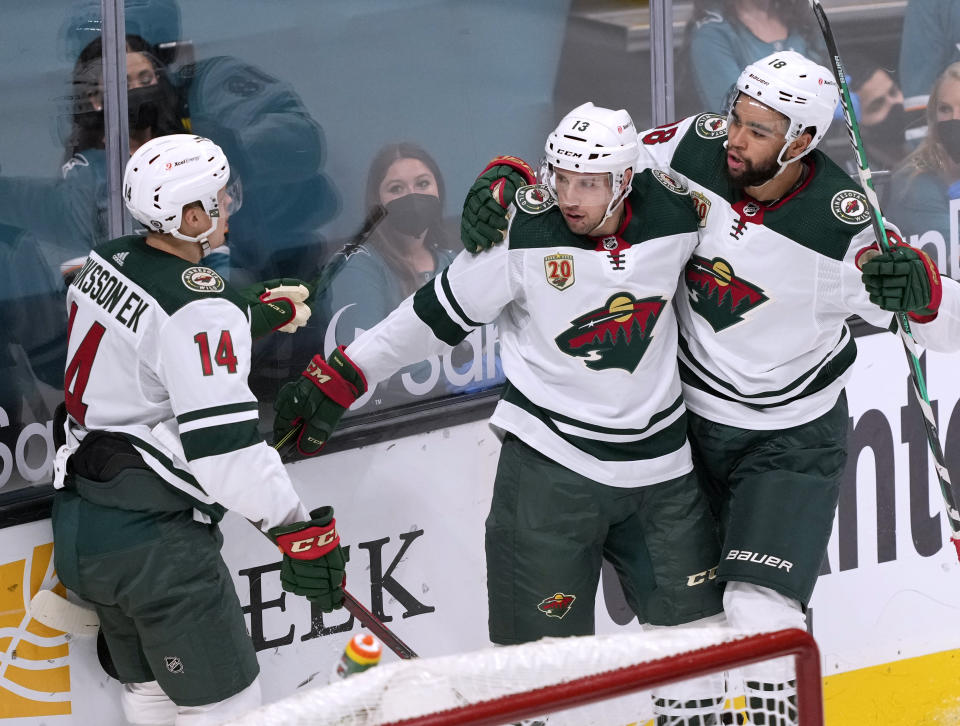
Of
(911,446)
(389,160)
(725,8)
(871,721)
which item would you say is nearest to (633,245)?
(389,160)

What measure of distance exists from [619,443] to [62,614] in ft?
3.63

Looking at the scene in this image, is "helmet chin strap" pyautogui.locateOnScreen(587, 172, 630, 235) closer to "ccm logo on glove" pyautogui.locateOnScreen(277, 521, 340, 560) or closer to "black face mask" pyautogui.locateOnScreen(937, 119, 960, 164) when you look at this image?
"ccm logo on glove" pyautogui.locateOnScreen(277, 521, 340, 560)

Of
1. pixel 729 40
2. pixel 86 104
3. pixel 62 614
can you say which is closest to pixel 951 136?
pixel 729 40

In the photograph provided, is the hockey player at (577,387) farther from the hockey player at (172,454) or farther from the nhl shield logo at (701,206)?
the hockey player at (172,454)

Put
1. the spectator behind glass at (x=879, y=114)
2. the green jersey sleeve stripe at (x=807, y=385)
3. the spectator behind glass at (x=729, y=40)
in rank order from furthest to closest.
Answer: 1. the spectator behind glass at (x=879, y=114)
2. the spectator behind glass at (x=729, y=40)
3. the green jersey sleeve stripe at (x=807, y=385)

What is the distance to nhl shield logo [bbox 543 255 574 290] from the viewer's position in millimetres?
2727

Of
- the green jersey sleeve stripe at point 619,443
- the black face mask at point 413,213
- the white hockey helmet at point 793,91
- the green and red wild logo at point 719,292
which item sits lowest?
the green jersey sleeve stripe at point 619,443

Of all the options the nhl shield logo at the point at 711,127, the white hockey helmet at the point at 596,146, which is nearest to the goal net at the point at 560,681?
the white hockey helmet at the point at 596,146

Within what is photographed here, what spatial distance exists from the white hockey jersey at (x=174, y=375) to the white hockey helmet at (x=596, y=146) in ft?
2.09

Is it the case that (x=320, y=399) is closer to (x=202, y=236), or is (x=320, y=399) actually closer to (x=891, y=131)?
(x=202, y=236)

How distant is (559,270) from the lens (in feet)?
8.96

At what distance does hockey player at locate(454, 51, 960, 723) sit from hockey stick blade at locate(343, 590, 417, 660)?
0.67 metres

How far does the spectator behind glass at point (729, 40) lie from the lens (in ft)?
12.1

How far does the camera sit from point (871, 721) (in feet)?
12.7
